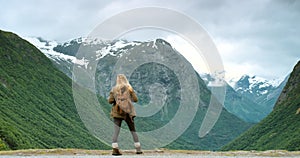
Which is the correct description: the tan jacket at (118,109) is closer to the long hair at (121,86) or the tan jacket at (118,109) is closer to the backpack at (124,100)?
the backpack at (124,100)

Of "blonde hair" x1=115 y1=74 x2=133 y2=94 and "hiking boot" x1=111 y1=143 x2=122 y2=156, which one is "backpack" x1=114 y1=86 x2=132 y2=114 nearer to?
"blonde hair" x1=115 y1=74 x2=133 y2=94

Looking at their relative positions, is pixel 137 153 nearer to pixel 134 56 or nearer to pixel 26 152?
pixel 26 152

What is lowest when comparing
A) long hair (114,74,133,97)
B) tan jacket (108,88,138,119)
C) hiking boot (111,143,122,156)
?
hiking boot (111,143,122,156)

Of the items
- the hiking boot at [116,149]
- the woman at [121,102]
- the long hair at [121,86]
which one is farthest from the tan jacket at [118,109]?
the hiking boot at [116,149]

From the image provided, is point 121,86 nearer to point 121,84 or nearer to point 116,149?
point 121,84

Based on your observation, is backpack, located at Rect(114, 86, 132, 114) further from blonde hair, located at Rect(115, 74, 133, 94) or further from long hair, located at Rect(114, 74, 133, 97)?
blonde hair, located at Rect(115, 74, 133, 94)

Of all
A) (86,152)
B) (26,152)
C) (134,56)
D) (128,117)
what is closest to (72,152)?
(86,152)

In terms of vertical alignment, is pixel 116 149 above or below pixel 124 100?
below

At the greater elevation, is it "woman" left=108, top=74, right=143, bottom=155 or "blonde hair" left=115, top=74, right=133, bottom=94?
"blonde hair" left=115, top=74, right=133, bottom=94

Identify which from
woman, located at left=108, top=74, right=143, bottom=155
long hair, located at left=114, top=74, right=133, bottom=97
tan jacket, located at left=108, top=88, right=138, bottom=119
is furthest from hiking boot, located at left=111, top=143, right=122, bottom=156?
long hair, located at left=114, top=74, right=133, bottom=97

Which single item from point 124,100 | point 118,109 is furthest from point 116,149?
point 124,100

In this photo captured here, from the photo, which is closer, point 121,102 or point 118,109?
point 121,102

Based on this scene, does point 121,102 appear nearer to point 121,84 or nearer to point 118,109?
point 118,109

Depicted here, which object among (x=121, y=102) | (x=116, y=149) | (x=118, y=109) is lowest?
(x=116, y=149)
